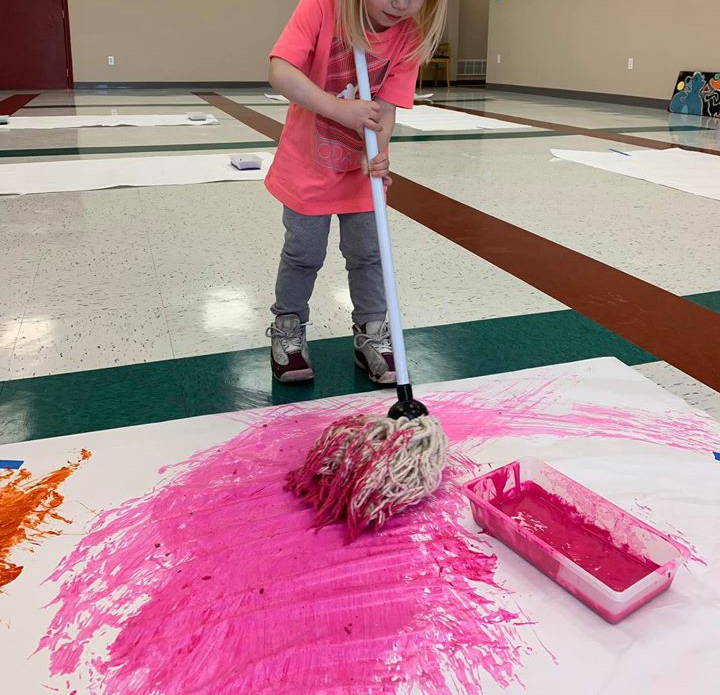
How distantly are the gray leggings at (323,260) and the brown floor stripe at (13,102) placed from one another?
5133 millimetres

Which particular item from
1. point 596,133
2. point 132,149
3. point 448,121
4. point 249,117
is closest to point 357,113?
point 132,149

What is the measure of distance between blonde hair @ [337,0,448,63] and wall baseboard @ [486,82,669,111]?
6133 millimetres

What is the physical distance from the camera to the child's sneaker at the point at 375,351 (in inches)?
49.9

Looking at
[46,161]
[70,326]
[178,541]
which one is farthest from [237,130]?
[178,541]

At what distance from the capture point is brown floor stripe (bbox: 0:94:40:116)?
566 centimetres

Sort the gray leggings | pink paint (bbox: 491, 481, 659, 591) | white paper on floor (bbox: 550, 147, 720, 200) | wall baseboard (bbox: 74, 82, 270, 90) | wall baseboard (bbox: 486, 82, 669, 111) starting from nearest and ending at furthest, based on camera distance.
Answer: pink paint (bbox: 491, 481, 659, 591), the gray leggings, white paper on floor (bbox: 550, 147, 720, 200), wall baseboard (bbox: 486, 82, 669, 111), wall baseboard (bbox: 74, 82, 270, 90)

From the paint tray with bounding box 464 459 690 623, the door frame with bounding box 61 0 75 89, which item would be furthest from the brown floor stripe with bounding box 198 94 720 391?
the door frame with bounding box 61 0 75 89

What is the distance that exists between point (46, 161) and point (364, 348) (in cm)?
271

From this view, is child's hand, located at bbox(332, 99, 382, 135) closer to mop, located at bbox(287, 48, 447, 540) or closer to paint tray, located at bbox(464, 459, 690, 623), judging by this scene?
mop, located at bbox(287, 48, 447, 540)

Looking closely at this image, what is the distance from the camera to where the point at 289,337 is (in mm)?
1306

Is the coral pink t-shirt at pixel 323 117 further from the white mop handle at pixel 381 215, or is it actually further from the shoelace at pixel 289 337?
the shoelace at pixel 289 337

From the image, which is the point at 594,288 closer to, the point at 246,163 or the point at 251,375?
the point at 251,375

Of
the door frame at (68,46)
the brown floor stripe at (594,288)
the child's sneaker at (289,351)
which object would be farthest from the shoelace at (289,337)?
the door frame at (68,46)

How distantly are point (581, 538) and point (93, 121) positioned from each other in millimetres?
5102
